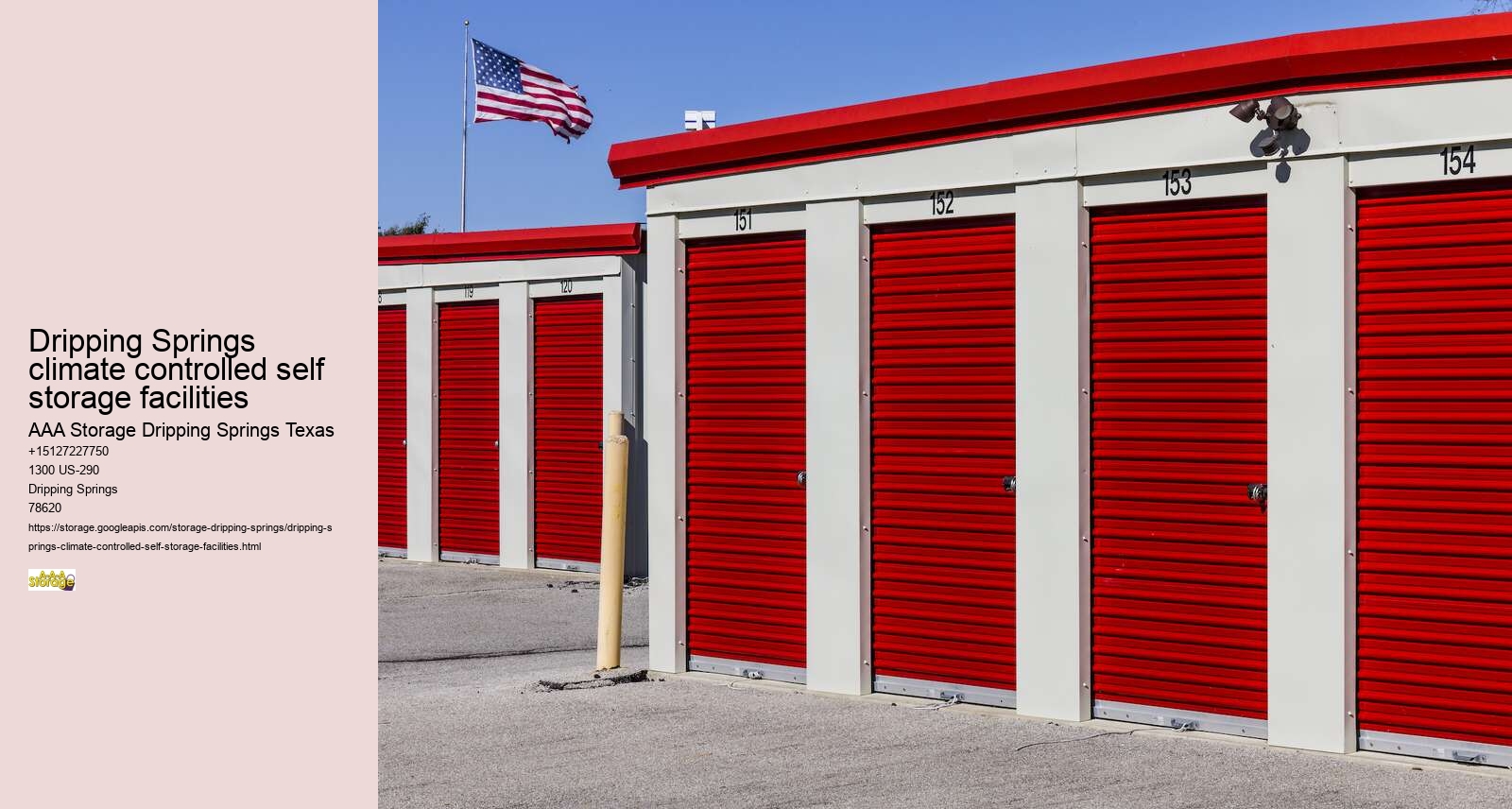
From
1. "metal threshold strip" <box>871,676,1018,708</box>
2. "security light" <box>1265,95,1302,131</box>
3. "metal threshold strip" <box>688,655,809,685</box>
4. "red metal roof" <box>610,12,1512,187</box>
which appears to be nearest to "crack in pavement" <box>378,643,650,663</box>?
"metal threshold strip" <box>688,655,809,685</box>

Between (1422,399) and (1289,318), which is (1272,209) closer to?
(1289,318)

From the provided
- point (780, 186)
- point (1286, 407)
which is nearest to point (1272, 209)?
point (1286, 407)

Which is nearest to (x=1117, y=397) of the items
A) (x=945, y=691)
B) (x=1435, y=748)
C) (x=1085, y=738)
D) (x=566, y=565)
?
(x=1085, y=738)

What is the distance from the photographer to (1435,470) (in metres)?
8.37

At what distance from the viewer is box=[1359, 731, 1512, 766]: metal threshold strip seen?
820 centimetres

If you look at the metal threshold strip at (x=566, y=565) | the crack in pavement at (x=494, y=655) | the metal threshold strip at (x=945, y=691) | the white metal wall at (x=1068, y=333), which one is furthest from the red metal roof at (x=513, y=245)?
the metal threshold strip at (x=945, y=691)

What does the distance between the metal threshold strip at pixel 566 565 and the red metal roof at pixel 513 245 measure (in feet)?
11.8

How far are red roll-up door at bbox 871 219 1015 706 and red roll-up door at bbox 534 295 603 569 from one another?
9063 millimetres

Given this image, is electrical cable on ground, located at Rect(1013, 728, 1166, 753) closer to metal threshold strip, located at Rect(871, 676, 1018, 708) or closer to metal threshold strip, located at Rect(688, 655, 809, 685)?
metal threshold strip, located at Rect(871, 676, 1018, 708)

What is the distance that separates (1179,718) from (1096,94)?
11.6ft

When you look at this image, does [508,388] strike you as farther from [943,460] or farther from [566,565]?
[943,460]

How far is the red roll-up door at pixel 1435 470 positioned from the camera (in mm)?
8172

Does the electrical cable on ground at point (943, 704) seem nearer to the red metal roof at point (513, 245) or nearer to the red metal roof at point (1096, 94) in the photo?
the red metal roof at point (1096, 94)

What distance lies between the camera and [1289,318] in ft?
28.6
